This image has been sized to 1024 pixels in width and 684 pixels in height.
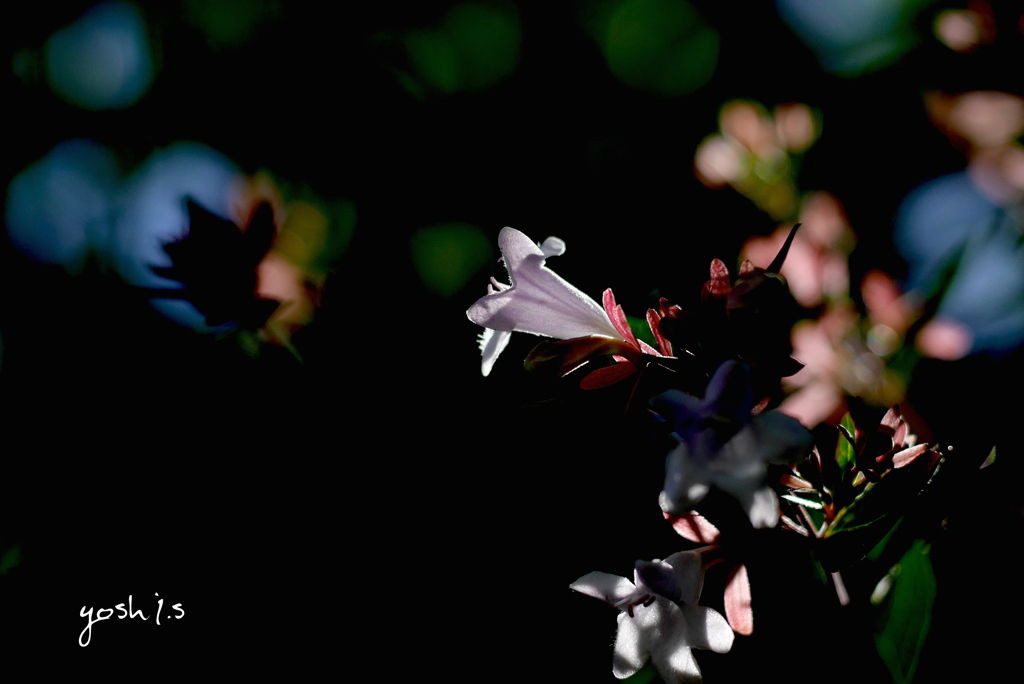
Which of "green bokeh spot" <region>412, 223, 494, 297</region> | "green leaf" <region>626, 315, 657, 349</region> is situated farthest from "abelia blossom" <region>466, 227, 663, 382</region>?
"green bokeh spot" <region>412, 223, 494, 297</region>

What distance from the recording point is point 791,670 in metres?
0.84

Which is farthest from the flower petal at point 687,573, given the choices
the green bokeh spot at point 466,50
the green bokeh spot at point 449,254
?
the green bokeh spot at point 466,50

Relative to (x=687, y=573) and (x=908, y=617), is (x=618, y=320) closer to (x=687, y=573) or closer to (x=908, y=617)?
(x=687, y=573)

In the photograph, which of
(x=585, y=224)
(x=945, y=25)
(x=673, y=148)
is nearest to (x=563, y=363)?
(x=945, y=25)

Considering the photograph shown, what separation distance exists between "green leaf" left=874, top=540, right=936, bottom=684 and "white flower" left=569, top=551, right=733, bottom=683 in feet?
0.94

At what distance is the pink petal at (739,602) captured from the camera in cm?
72

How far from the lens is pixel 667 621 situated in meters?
0.73

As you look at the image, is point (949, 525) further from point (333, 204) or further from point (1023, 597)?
point (333, 204)

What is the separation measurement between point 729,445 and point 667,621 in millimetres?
298

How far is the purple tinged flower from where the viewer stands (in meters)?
0.52

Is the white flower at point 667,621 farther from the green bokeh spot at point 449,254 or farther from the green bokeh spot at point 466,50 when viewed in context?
the green bokeh spot at point 466,50

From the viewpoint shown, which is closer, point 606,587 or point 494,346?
point 606,587

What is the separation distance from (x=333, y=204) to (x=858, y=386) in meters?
1.64
